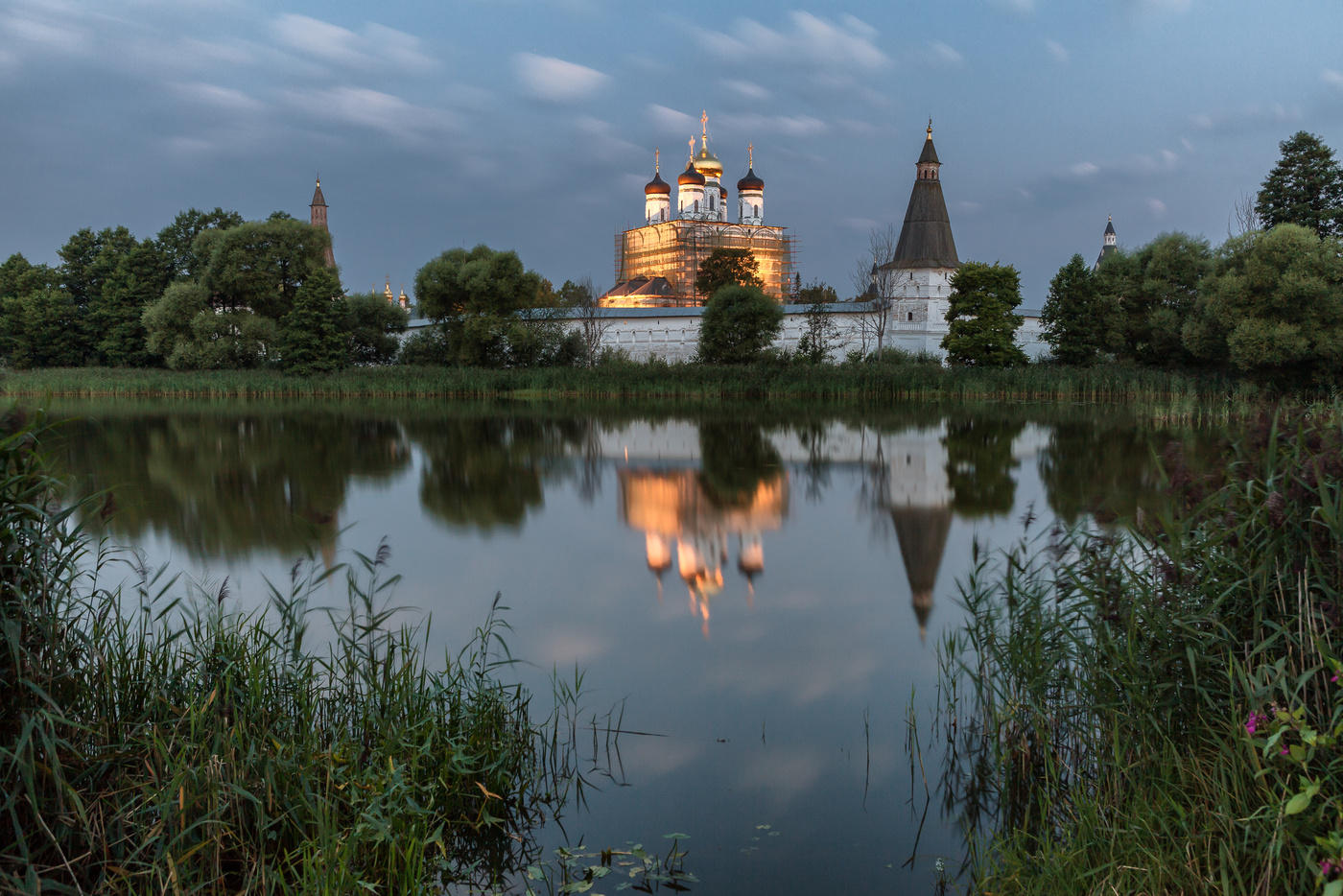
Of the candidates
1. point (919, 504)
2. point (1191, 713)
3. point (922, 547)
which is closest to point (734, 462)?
point (919, 504)

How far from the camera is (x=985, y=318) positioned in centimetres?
2962

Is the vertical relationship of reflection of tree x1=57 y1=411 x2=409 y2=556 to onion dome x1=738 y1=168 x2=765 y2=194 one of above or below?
below

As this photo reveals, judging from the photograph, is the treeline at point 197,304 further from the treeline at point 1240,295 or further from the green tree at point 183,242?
the treeline at point 1240,295

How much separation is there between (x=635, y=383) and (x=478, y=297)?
20.6 ft

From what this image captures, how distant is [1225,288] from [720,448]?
1344cm

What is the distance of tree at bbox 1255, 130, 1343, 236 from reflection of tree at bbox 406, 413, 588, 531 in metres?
19.9

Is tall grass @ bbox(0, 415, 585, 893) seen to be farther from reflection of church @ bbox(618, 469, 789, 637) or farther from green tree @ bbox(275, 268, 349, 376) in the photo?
green tree @ bbox(275, 268, 349, 376)

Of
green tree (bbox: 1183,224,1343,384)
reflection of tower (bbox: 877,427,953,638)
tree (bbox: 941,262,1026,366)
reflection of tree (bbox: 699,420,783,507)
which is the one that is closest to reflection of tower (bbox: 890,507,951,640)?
reflection of tower (bbox: 877,427,953,638)

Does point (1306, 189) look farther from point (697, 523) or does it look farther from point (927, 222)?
→ point (697, 523)

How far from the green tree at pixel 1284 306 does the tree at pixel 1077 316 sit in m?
6.47

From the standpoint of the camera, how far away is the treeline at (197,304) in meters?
31.1

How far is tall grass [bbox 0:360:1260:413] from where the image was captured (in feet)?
90.6

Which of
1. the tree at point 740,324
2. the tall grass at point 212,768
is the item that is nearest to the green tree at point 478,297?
the tree at point 740,324

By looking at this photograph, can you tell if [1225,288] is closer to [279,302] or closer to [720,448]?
[720,448]
